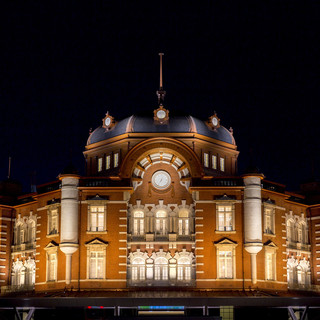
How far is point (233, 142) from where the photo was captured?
64.1 meters

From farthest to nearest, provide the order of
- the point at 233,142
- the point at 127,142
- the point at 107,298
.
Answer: the point at 233,142 < the point at 127,142 < the point at 107,298

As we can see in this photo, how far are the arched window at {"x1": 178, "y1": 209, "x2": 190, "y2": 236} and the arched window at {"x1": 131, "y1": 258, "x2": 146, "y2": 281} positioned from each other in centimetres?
371

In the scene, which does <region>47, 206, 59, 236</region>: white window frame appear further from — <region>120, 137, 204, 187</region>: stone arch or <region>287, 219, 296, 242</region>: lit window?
<region>287, 219, 296, 242</region>: lit window

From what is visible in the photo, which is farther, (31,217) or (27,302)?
(31,217)

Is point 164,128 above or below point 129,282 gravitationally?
above

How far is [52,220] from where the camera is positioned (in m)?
57.0

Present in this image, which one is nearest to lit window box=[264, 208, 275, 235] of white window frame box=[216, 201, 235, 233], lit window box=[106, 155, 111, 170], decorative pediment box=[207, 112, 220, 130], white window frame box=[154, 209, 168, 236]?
white window frame box=[216, 201, 235, 233]

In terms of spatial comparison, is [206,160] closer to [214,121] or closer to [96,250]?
[214,121]

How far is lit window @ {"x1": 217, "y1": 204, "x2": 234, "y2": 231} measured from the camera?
54688 millimetres

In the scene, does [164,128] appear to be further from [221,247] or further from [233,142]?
[221,247]

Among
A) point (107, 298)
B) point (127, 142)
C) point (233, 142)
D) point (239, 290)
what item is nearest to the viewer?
point (107, 298)

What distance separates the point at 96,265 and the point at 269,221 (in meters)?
14.1

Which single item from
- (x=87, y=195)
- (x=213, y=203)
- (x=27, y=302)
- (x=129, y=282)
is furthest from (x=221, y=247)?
(x=27, y=302)

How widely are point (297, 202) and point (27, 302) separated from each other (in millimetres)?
25894
